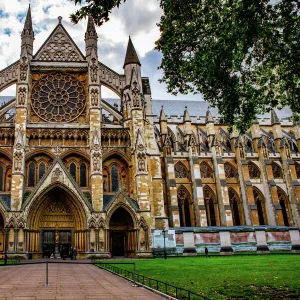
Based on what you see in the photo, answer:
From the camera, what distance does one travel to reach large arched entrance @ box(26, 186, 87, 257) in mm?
29500

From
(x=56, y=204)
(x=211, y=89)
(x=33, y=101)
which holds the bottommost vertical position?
(x=56, y=204)

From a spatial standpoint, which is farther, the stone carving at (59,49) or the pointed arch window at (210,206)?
the pointed arch window at (210,206)

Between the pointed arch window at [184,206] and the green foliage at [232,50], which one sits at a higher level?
the green foliage at [232,50]

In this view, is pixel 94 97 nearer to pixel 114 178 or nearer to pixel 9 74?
pixel 114 178

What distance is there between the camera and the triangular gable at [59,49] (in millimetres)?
35719

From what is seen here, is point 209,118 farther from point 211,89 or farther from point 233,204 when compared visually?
point 211,89

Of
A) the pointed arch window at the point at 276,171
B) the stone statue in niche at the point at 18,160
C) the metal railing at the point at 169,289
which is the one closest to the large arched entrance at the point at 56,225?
the stone statue in niche at the point at 18,160

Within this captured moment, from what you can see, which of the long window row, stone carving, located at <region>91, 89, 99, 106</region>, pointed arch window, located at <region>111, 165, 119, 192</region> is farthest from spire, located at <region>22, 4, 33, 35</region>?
Result: the long window row

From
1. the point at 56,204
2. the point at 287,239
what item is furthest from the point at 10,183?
the point at 287,239

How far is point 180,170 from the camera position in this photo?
1800 inches

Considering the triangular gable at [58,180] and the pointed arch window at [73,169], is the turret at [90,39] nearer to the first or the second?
the pointed arch window at [73,169]

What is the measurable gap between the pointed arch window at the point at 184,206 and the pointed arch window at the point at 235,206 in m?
5.79

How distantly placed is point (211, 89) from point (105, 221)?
57.5 ft

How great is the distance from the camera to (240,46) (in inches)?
481
